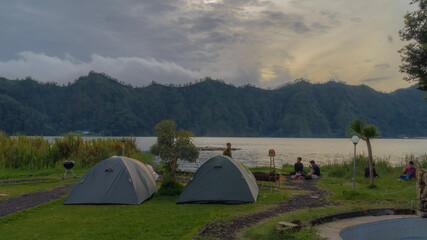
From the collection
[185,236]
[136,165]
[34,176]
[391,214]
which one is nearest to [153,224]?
[185,236]

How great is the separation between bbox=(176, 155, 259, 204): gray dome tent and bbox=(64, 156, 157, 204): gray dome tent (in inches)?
72.9

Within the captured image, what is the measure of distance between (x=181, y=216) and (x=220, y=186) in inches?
105

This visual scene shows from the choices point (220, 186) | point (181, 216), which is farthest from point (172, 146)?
point (181, 216)

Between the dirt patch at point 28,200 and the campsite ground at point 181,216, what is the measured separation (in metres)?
0.20

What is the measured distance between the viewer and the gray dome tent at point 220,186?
1240 cm

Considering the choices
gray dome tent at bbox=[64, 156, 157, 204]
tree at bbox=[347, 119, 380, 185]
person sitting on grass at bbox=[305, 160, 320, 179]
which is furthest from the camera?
person sitting on grass at bbox=[305, 160, 320, 179]

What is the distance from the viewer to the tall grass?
22906 mm

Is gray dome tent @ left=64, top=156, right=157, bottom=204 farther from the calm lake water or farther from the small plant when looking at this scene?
the calm lake water

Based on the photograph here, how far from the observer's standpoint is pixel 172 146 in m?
13.7

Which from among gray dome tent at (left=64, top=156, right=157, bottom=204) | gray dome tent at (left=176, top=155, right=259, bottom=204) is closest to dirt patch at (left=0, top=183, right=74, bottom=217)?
gray dome tent at (left=64, top=156, right=157, bottom=204)

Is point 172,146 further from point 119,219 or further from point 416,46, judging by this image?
point 416,46

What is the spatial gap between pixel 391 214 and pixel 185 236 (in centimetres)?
701

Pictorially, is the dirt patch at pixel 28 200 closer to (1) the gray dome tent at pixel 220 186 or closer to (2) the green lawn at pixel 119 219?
(2) the green lawn at pixel 119 219

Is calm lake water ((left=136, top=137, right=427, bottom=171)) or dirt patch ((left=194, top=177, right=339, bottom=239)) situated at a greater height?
dirt patch ((left=194, top=177, right=339, bottom=239))
